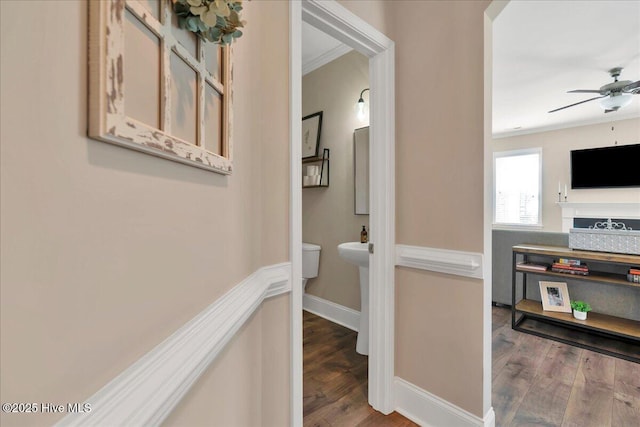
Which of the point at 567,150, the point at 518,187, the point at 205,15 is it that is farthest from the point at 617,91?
the point at 205,15

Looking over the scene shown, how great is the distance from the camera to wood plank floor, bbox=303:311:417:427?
169 cm

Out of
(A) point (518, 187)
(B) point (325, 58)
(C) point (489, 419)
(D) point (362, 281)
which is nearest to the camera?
(C) point (489, 419)

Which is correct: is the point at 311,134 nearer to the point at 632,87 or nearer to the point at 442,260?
the point at 442,260

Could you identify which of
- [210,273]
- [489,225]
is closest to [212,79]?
[210,273]

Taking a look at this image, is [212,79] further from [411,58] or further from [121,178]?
[411,58]

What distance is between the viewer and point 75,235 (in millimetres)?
329

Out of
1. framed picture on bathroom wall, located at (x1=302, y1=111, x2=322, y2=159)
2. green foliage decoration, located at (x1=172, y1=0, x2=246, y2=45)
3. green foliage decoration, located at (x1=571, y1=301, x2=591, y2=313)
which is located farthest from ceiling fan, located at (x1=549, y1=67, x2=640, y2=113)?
green foliage decoration, located at (x1=172, y1=0, x2=246, y2=45)

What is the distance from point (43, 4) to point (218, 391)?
2.50 ft

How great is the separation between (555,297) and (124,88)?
3.82 m

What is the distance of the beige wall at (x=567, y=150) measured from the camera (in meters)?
5.06

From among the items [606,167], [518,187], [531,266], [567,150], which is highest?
[567,150]

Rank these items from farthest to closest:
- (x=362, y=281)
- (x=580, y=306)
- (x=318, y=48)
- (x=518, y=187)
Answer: (x=518, y=187)
(x=318, y=48)
(x=580, y=306)
(x=362, y=281)

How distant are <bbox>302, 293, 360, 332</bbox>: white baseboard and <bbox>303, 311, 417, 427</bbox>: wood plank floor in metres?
0.09

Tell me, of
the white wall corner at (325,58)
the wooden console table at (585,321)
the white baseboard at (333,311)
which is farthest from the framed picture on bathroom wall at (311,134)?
the wooden console table at (585,321)
